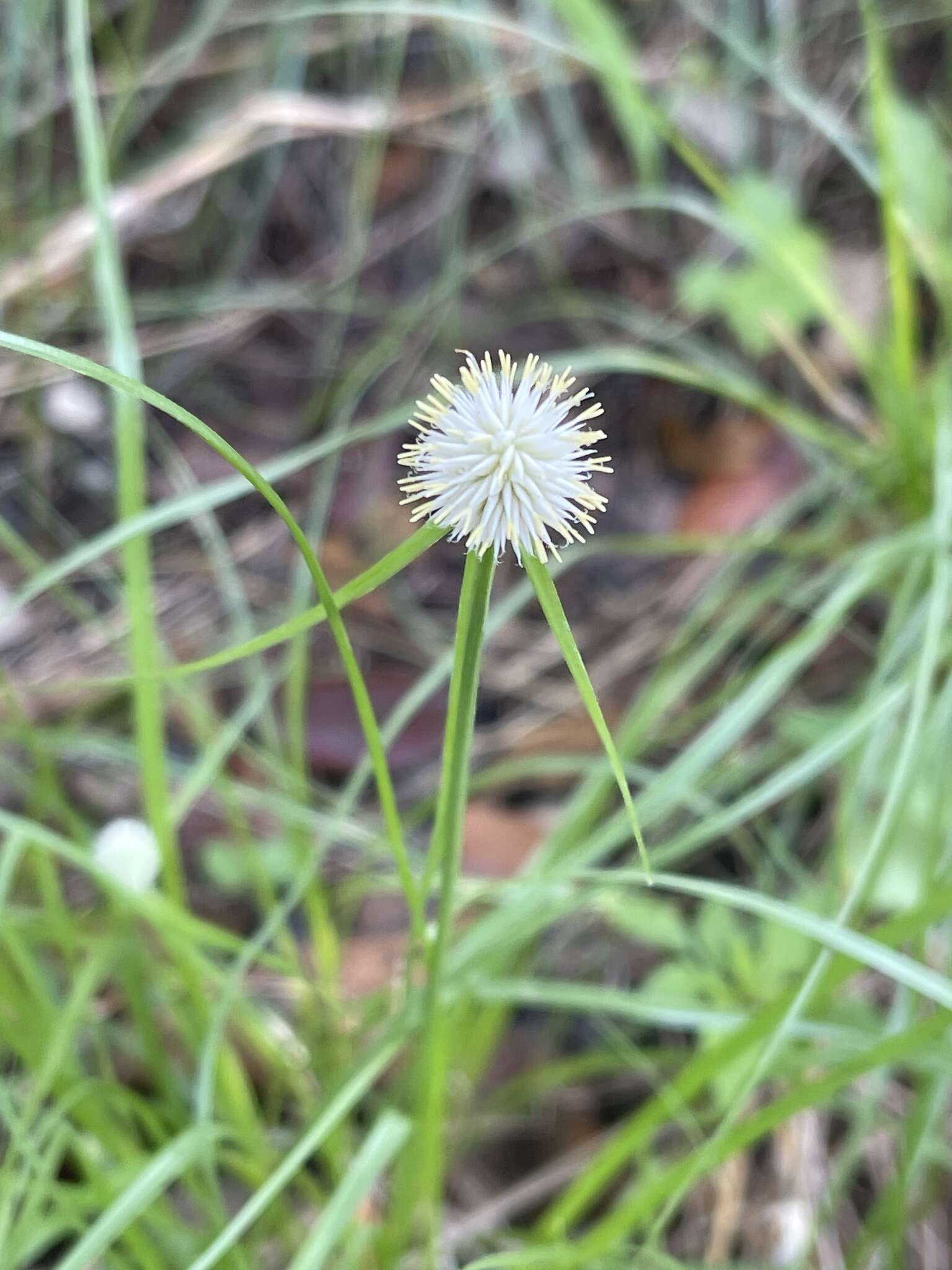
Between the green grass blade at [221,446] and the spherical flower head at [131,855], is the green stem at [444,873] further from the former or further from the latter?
the spherical flower head at [131,855]

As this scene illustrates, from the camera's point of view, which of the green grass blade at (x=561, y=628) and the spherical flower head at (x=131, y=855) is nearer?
the green grass blade at (x=561, y=628)

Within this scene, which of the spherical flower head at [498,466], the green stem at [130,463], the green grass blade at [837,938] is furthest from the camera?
the green stem at [130,463]

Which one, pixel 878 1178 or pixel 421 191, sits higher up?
pixel 421 191

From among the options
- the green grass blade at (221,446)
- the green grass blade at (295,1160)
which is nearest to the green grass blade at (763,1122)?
the green grass blade at (295,1160)

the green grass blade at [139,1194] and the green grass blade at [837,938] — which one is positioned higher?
the green grass blade at [837,938]

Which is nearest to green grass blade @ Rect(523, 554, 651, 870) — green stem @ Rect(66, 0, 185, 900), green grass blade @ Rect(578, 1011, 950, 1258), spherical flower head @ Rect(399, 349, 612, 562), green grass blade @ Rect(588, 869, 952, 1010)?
spherical flower head @ Rect(399, 349, 612, 562)

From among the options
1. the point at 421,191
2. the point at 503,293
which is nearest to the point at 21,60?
the point at 421,191

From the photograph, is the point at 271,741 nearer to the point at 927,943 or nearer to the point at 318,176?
the point at 927,943
